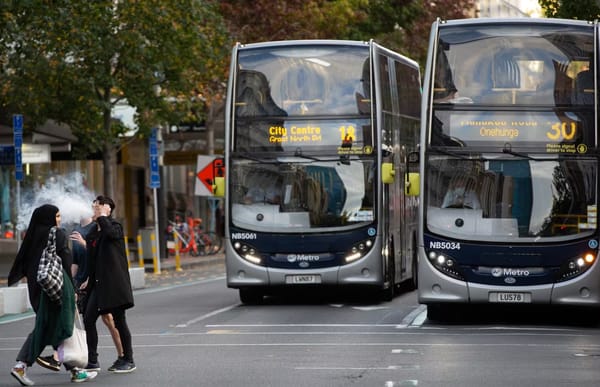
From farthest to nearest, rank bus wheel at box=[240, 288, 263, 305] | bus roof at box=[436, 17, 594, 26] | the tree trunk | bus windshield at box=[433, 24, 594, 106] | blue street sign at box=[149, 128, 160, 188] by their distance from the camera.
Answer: blue street sign at box=[149, 128, 160, 188]
the tree trunk
bus wheel at box=[240, 288, 263, 305]
bus roof at box=[436, 17, 594, 26]
bus windshield at box=[433, 24, 594, 106]

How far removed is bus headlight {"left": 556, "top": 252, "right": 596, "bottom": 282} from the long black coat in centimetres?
649

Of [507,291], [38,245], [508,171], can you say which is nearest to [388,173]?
[508,171]

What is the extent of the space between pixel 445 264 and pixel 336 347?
308 cm

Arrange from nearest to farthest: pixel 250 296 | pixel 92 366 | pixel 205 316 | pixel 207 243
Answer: pixel 92 366, pixel 205 316, pixel 250 296, pixel 207 243

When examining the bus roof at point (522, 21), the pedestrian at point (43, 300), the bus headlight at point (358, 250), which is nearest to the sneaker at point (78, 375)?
the pedestrian at point (43, 300)

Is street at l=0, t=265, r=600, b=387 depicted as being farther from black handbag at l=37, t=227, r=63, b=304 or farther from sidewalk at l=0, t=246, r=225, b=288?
sidewalk at l=0, t=246, r=225, b=288

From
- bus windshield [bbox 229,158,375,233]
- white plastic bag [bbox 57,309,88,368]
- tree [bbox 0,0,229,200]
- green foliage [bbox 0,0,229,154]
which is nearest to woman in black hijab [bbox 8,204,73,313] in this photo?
white plastic bag [bbox 57,309,88,368]

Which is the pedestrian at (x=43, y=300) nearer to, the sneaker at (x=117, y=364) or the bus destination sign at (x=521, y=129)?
the sneaker at (x=117, y=364)

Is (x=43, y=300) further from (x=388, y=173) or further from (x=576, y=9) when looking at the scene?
(x=576, y=9)

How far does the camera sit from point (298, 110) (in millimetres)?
22234

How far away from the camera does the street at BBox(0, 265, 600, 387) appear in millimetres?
13367

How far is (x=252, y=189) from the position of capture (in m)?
22.4

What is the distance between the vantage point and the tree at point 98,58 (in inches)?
1316

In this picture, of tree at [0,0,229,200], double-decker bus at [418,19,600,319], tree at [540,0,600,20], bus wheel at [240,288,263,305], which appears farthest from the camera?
tree at [0,0,229,200]
